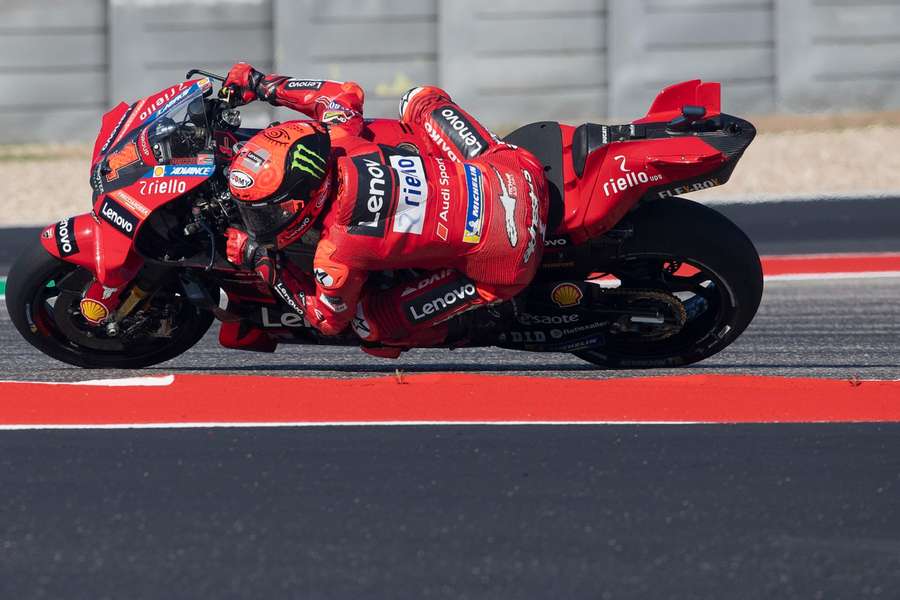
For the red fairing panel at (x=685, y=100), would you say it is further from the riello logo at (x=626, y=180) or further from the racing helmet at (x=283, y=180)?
the racing helmet at (x=283, y=180)

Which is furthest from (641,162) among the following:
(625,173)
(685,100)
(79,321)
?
(79,321)

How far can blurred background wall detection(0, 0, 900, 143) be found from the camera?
15.1 m

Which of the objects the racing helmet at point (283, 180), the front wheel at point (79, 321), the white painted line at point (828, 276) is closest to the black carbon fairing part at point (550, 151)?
the racing helmet at point (283, 180)

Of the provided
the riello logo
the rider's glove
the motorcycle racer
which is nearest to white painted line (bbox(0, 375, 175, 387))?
the motorcycle racer

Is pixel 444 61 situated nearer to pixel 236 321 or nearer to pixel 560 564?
pixel 236 321

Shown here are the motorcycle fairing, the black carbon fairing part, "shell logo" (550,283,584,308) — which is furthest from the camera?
"shell logo" (550,283,584,308)

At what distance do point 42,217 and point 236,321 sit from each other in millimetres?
6904

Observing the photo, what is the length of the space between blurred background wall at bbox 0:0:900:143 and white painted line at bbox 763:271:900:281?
259 inches

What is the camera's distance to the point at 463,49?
15.2 m

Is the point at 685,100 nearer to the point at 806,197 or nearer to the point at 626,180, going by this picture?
the point at 626,180

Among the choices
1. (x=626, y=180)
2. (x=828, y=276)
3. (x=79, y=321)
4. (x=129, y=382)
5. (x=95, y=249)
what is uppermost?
(x=626, y=180)

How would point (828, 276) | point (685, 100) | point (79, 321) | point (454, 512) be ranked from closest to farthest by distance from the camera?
point (454, 512) → point (685, 100) → point (79, 321) → point (828, 276)

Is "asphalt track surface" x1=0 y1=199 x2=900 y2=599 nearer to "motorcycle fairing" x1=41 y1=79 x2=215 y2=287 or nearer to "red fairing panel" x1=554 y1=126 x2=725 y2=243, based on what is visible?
"motorcycle fairing" x1=41 y1=79 x2=215 y2=287

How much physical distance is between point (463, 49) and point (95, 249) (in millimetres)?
10047
